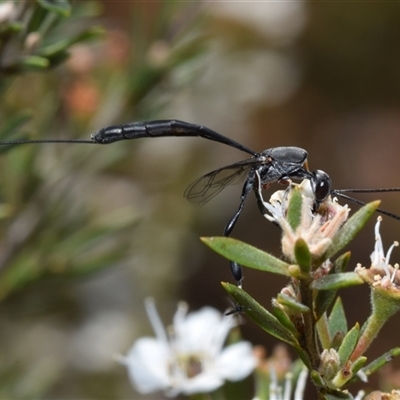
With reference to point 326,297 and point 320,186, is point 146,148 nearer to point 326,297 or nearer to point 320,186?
point 320,186

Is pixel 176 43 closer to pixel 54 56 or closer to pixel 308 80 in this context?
pixel 54 56

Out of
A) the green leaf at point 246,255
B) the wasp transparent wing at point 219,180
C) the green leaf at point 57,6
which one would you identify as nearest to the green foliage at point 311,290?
the green leaf at point 246,255

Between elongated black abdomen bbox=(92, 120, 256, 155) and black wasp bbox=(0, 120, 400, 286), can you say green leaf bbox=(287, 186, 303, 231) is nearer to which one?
black wasp bbox=(0, 120, 400, 286)

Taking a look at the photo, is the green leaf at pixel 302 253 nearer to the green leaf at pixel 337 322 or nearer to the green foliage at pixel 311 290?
the green foliage at pixel 311 290

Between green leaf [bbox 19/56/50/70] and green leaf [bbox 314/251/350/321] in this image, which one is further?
green leaf [bbox 19/56/50/70]

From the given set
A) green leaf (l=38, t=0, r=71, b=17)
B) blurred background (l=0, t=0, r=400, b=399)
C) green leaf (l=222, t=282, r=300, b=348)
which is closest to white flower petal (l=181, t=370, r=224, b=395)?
green leaf (l=222, t=282, r=300, b=348)

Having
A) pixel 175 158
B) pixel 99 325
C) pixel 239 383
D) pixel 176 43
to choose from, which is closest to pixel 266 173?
pixel 239 383

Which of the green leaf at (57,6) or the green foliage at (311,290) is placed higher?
the green leaf at (57,6)
